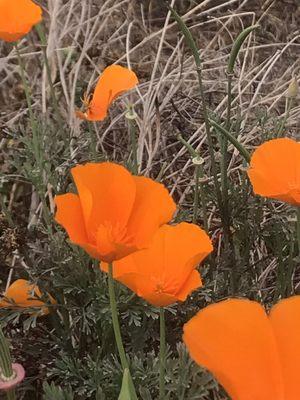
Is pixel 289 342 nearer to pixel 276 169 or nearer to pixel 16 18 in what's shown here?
pixel 276 169

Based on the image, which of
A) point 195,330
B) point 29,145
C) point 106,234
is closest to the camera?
point 195,330

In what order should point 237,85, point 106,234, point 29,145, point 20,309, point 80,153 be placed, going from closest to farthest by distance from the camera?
point 106,234 < point 20,309 < point 29,145 < point 80,153 < point 237,85

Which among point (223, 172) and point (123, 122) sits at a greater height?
point (223, 172)

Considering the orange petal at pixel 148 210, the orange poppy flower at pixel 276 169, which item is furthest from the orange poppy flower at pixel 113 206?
the orange poppy flower at pixel 276 169

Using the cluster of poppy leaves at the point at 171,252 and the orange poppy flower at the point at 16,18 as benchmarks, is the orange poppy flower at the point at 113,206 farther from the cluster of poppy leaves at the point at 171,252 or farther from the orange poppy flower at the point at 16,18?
the orange poppy flower at the point at 16,18

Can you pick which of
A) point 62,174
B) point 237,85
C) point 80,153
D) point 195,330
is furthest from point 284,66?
point 195,330

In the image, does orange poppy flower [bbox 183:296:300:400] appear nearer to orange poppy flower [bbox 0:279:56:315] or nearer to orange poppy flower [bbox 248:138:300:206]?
orange poppy flower [bbox 248:138:300:206]

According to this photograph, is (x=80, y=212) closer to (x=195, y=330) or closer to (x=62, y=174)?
(x=195, y=330)
